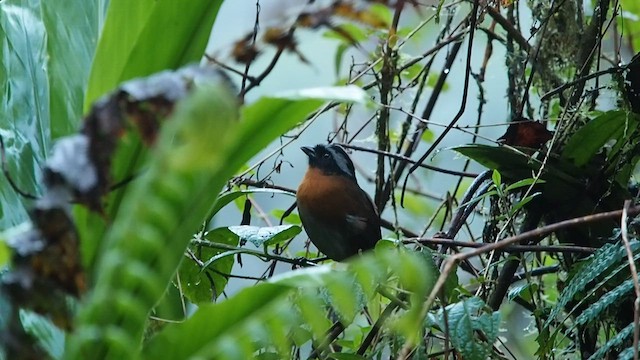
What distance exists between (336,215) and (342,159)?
22 cm

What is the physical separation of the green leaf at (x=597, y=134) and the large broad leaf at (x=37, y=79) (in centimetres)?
100

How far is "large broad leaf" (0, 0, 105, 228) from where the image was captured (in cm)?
100

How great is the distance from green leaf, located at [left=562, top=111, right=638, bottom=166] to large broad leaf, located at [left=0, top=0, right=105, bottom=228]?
100 cm

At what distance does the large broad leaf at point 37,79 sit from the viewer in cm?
100

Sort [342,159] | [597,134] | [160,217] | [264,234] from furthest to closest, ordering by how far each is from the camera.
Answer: [342,159], [597,134], [264,234], [160,217]

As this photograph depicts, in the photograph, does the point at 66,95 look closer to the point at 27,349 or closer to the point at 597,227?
the point at 27,349

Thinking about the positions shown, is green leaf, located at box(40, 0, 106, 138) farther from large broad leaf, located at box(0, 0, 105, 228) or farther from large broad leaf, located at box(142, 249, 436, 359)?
large broad leaf, located at box(142, 249, 436, 359)

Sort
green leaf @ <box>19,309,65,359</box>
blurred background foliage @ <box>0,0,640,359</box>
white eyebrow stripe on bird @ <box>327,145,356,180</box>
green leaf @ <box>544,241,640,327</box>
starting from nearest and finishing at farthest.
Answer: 1. blurred background foliage @ <box>0,0,640,359</box>
2. green leaf @ <box>19,309,65,359</box>
3. green leaf @ <box>544,241,640,327</box>
4. white eyebrow stripe on bird @ <box>327,145,356,180</box>

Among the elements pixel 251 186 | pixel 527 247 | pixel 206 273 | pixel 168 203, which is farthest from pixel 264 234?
pixel 168 203

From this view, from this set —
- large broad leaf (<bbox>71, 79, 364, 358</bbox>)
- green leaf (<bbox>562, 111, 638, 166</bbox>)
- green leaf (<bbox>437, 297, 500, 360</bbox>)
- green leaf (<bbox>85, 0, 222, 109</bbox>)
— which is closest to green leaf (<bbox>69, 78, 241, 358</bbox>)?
large broad leaf (<bbox>71, 79, 364, 358</bbox>)

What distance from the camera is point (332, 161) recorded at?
217cm

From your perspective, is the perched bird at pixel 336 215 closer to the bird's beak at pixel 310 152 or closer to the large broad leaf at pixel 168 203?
the bird's beak at pixel 310 152

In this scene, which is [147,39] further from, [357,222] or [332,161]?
[332,161]

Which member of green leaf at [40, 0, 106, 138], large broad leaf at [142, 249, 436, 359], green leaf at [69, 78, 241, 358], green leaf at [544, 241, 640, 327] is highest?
green leaf at [40, 0, 106, 138]
